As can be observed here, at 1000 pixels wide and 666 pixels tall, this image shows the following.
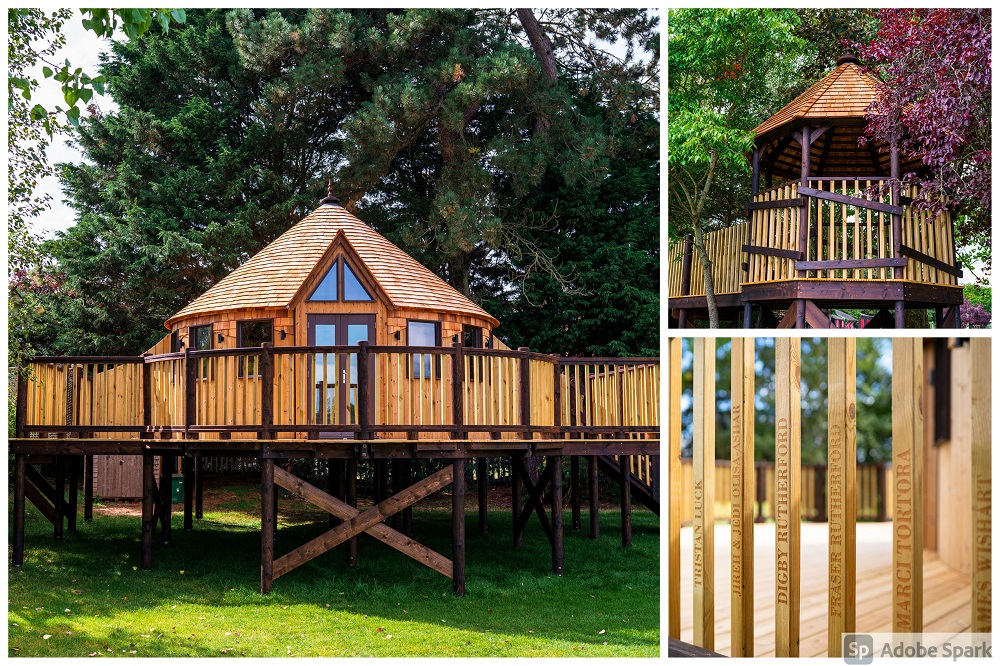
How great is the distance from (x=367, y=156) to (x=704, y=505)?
16.7 m

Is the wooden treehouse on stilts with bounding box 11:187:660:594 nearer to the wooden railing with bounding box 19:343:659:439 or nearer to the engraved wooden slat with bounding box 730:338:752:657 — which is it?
the wooden railing with bounding box 19:343:659:439

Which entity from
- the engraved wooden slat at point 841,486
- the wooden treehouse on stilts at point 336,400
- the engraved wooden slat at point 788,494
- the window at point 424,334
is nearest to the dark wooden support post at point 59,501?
the wooden treehouse on stilts at point 336,400

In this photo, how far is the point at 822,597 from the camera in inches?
260

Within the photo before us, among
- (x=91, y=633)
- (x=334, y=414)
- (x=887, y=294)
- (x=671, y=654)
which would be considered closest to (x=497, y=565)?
(x=334, y=414)

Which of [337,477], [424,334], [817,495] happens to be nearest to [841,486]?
[424,334]

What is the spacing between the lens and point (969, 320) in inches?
399

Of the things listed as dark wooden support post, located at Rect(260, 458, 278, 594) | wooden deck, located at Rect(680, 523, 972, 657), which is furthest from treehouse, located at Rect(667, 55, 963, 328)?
dark wooden support post, located at Rect(260, 458, 278, 594)

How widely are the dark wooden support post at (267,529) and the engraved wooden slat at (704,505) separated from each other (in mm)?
6176

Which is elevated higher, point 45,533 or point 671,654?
point 671,654

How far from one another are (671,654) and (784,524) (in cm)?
92

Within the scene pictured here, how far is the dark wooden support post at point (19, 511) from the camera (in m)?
10.8

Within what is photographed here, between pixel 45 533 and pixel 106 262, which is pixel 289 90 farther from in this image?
pixel 45 533

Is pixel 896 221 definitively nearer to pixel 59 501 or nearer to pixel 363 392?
pixel 363 392

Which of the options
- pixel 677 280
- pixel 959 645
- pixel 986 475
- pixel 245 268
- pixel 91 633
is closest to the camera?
pixel 986 475
